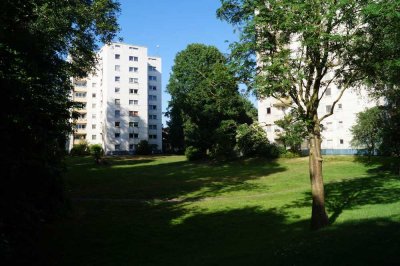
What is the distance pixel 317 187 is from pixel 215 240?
423 cm

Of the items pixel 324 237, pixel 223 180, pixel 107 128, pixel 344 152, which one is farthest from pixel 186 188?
pixel 107 128

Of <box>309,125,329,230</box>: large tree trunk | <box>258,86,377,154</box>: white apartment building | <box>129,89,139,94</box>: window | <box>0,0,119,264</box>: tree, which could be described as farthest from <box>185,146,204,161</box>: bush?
<box>129,89,139,94</box>: window

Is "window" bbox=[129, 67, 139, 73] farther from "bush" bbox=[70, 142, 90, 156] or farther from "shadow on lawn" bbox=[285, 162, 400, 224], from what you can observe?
"shadow on lawn" bbox=[285, 162, 400, 224]

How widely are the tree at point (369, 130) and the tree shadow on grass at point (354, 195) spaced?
8631mm

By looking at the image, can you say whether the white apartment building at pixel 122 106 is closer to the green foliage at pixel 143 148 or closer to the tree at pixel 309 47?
the green foliage at pixel 143 148

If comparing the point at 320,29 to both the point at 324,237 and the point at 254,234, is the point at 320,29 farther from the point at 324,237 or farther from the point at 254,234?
the point at 254,234

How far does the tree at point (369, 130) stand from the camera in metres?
35.4

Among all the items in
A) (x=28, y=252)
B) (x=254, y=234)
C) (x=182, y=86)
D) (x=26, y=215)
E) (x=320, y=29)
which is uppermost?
(x=182, y=86)

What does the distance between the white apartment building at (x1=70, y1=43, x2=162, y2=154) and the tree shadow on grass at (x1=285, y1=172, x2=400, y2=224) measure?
2742 inches

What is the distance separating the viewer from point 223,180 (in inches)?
1251

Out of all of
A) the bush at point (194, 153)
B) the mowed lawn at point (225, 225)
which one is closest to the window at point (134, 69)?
the bush at point (194, 153)

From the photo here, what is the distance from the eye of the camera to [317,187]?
13.5m

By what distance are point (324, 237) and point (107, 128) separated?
83.6m

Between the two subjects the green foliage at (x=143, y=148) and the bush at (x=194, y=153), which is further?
the green foliage at (x=143, y=148)
